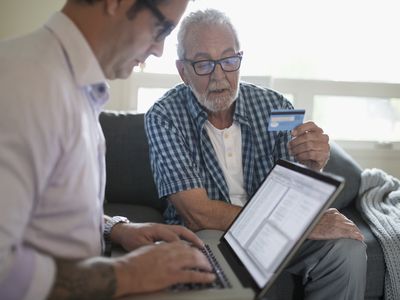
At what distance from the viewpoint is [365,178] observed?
1.87m

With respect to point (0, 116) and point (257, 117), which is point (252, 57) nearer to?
point (257, 117)

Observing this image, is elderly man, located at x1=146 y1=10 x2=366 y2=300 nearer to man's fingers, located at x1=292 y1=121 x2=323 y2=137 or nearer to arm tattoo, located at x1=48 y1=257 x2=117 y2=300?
man's fingers, located at x1=292 y1=121 x2=323 y2=137

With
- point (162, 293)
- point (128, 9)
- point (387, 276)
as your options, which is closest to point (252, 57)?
point (387, 276)

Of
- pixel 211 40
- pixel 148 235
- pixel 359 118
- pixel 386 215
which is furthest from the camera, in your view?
pixel 359 118

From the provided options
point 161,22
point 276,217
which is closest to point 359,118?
point 276,217

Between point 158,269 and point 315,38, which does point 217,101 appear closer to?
point 158,269

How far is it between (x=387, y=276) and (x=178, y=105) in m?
0.96

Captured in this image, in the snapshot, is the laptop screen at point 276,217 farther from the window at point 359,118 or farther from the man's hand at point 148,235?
the window at point 359,118

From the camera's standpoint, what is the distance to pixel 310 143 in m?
1.26

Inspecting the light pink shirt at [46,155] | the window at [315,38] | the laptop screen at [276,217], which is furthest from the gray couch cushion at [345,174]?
the light pink shirt at [46,155]

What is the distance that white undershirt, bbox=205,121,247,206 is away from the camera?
146 cm

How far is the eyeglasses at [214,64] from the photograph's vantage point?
4.63ft

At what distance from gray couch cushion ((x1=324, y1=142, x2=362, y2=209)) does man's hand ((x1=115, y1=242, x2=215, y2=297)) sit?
123cm

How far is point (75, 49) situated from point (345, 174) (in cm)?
149
